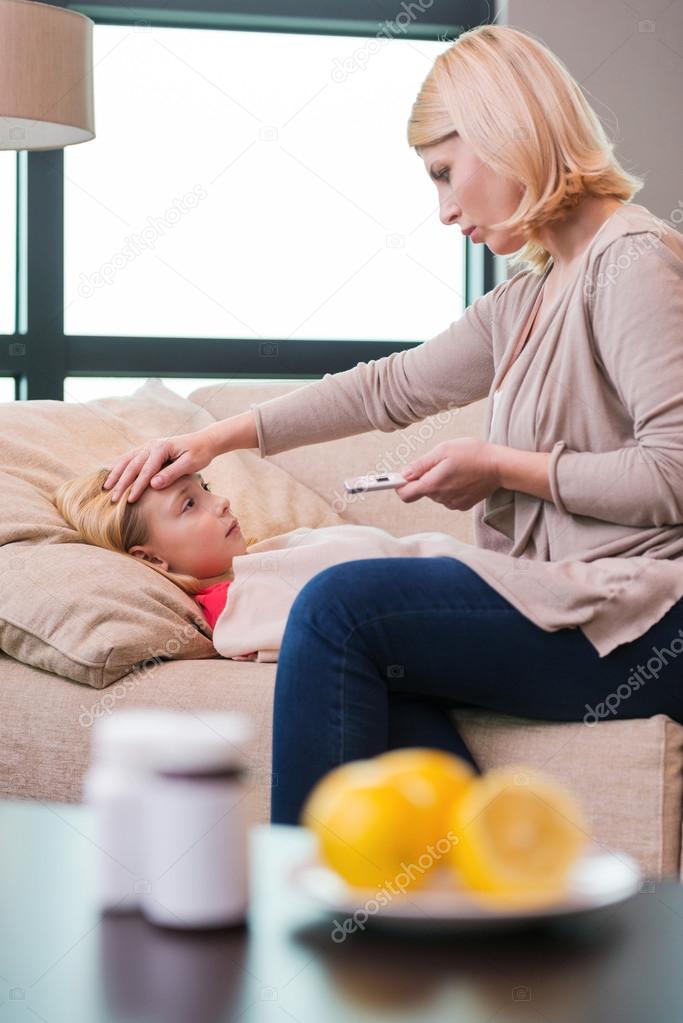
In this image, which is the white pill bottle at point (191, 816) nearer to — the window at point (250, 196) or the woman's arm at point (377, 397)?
the woman's arm at point (377, 397)

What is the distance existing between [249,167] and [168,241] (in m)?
0.27

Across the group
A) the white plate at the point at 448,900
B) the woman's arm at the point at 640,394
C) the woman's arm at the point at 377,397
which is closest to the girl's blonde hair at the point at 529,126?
the woman's arm at the point at 640,394

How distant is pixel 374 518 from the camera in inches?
89.7

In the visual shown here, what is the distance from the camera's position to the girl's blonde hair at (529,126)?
4.79ft

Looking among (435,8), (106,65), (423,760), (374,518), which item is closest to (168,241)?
(106,65)

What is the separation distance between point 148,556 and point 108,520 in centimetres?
9

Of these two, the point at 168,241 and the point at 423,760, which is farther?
the point at 168,241

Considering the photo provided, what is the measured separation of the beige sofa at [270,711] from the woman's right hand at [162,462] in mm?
118

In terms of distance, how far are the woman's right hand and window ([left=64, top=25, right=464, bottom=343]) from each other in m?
1.31

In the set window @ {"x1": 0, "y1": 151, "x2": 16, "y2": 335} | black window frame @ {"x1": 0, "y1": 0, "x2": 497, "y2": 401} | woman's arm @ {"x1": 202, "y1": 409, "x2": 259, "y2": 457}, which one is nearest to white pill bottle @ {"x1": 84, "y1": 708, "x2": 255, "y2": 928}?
woman's arm @ {"x1": 202, "y1": 409, "x2": 259, "y2": 457}

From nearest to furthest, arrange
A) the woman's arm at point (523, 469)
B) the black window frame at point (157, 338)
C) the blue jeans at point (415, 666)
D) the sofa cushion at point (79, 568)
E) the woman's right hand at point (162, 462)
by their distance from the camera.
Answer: the blue jeans at point (415, 666), the woman's arm at point (523, 469), the sofa cushion at point (79, 568), the woman's right hand at point (162, 462), the black window frame at point (157, 338)

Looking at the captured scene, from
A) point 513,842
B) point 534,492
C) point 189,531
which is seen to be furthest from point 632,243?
point 513,842

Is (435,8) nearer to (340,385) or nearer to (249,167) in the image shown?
(249,167)

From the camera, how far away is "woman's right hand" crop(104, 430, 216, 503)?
1.75 m
